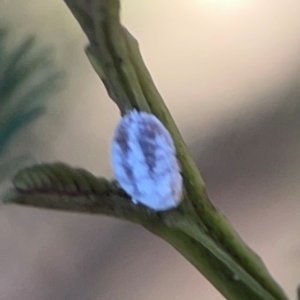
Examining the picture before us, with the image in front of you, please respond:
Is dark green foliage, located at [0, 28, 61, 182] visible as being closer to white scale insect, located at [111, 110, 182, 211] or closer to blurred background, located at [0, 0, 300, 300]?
blurred background, located at [0, 0, 300, 300]

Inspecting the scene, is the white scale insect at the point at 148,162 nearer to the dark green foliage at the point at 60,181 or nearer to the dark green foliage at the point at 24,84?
the dark green foliage at the point at 60,181

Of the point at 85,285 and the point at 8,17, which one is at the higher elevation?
the point at 8,17

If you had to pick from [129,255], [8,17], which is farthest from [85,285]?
[8,17]

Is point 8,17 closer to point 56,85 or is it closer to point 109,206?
point 56,85

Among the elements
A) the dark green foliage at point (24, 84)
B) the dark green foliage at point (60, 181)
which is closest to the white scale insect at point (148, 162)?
the dark green foliage at point (60, 181)

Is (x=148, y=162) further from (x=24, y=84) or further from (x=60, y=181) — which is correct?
(x=24, y=84)

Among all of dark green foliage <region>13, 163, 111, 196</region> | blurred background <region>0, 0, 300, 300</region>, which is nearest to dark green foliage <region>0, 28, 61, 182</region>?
blurred background <region>0, 0, 300, 300</region>
